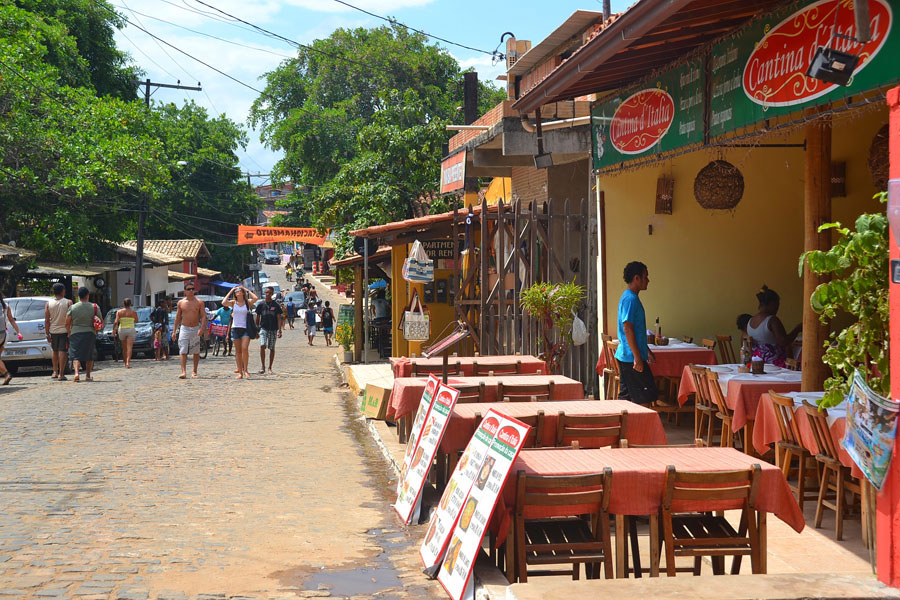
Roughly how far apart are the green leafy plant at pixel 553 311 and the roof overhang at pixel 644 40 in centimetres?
236

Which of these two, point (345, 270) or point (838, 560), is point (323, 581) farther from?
point (345, 270)

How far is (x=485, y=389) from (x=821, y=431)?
315cm

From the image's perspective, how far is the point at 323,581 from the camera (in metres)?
5.73

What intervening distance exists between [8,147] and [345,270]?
11464 millimetres

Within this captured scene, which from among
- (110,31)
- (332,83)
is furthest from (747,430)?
(332,83)

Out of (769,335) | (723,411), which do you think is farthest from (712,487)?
(769,335)

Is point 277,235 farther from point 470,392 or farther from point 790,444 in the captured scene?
point 790,444

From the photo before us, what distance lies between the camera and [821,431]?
659 centimetres

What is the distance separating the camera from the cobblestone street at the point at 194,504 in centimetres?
Answer: 569

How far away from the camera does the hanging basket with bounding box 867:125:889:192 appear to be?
9.73 metres

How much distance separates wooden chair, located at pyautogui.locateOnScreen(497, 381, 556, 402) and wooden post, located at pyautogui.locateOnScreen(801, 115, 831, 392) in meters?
2.31

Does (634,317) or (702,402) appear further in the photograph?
(702,402)

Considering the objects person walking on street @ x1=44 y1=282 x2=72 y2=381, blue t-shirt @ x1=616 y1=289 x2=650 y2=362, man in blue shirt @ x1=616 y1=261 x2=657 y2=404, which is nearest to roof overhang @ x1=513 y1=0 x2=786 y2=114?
man in blue shirt @ x1=616 y1=261 x2=657 y2=404

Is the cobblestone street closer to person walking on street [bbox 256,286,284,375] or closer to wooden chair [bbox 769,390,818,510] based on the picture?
wooden chair [bbox 769,390,818,510]
